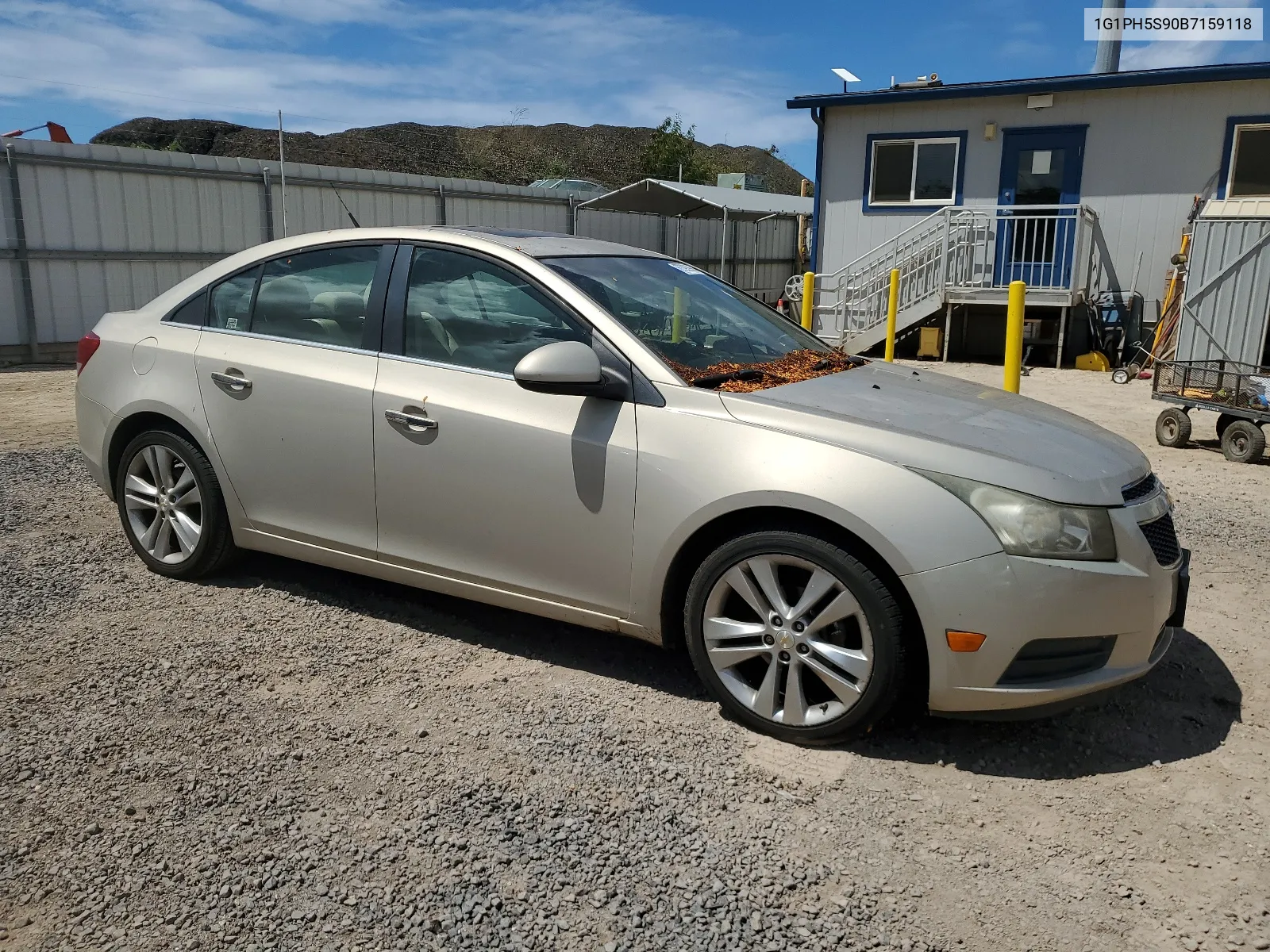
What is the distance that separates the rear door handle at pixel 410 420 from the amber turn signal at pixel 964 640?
195 centimetres

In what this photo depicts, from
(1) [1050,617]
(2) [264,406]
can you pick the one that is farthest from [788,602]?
(2) [264,406]

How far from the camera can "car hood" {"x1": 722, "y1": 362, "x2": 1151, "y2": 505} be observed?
10.1 feet

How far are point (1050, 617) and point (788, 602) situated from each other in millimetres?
773

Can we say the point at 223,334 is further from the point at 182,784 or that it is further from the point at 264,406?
the point at 182,784

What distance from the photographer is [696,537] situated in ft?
11.1

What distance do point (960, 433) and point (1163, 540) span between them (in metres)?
0.73

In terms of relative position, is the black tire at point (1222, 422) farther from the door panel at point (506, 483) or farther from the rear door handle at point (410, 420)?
the rear door handle at point (410, 420)

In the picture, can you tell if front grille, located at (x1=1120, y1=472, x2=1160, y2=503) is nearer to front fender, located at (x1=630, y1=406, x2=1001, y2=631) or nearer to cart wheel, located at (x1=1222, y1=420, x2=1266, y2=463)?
front fender, located at (x1=630, y1=406, x2=1001, y2=631)

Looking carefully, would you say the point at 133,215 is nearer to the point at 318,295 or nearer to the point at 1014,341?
the point at 318,295

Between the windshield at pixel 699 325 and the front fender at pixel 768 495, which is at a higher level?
the windshield at pixel 699 325

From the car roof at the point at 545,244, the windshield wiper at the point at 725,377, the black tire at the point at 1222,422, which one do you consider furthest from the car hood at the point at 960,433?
the black tire at the point at 1222,422

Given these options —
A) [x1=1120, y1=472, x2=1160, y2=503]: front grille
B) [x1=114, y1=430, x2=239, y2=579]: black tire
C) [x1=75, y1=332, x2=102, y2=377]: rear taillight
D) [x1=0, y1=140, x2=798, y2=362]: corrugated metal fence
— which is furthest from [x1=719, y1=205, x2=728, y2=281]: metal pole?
[x1=1120, y1=472, x2=1160, y2=503]: front grille

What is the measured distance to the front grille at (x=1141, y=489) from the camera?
10.5 ft

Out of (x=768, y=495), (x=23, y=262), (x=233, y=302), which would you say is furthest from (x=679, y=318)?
(x=23, y=262)
